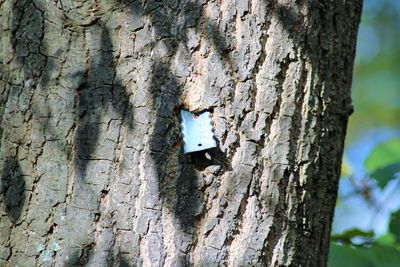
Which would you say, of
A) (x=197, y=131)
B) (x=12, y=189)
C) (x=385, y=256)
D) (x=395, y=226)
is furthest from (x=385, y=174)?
(x=12, y=189)

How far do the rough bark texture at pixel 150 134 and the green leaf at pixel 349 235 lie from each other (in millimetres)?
1033

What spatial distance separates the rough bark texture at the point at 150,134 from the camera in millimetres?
1917

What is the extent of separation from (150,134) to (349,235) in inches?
56.6

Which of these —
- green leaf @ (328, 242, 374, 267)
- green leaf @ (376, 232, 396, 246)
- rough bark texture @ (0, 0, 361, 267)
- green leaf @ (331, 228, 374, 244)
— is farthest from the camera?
green leaf @ (376, 232, 396, 246)

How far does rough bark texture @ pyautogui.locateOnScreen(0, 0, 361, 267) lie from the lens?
1917 mm

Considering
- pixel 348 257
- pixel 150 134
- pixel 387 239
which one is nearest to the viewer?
pixel 150 134

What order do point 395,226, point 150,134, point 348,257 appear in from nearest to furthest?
point 150,134
point 348,257
point 395,226

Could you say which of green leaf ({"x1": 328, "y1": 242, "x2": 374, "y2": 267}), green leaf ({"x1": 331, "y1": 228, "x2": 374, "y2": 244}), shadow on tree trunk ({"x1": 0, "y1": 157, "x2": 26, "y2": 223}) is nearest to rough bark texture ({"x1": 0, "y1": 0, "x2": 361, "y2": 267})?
shadow on tree trunk ({"x1": 0, "y1": 157, "x2": 26, "y2": 223})

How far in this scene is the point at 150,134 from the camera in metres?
1.93

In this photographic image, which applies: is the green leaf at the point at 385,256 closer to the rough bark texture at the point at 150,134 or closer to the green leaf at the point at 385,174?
the green leaf at the point at 385,174

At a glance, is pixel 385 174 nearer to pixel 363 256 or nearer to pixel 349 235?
pixel 349 235

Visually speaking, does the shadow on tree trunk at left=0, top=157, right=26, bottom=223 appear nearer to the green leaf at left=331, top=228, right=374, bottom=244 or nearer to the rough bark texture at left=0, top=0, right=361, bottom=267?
the rough bark texture at left=0, top=0, right=361, bottom=267

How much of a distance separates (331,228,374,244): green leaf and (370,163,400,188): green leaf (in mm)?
207

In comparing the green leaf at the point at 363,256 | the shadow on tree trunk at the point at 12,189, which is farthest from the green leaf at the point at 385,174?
the shadow on tree trunk at the point at 12,189
